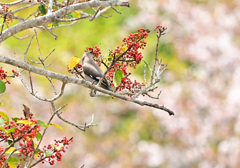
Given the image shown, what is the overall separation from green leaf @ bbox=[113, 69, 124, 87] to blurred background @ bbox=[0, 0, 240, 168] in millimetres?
8222

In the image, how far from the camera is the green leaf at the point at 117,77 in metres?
2.88

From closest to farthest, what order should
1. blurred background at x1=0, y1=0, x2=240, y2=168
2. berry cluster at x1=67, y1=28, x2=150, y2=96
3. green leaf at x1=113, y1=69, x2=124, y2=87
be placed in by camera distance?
berry cluster at x1=67, y1=28, x2=150, y2=96 < green leaf at x1=113, y1=69, x2=124, y2=87 < blurred background at x1=0, y1=0, x2=240, y2=168

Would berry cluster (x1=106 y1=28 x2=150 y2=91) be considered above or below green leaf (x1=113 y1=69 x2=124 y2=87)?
above

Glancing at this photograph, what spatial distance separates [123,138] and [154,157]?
1.22 m

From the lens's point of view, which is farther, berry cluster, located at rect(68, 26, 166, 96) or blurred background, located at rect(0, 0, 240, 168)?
blurred background, located at rect(0, 0, 240, 168)

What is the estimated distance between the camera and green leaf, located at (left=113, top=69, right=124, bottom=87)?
9.46ft

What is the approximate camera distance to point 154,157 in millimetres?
11266

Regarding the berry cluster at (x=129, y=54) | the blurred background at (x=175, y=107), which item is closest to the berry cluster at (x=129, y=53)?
the berry cluster at (x=129, y=54)

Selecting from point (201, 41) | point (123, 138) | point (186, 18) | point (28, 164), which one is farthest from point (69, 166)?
point (28, 164)

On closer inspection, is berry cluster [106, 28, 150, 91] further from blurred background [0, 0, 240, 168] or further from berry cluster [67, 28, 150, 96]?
blurred background [0, 0, 240, 168]

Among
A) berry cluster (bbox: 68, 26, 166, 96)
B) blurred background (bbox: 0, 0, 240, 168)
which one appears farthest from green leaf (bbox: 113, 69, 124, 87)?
blurred background (bbox: 0, 0, 240, 168)

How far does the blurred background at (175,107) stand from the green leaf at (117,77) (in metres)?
8.22

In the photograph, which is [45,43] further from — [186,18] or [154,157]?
[154,157]

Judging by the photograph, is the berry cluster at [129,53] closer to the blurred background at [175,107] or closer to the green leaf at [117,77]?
the green leaf at [117,77]
